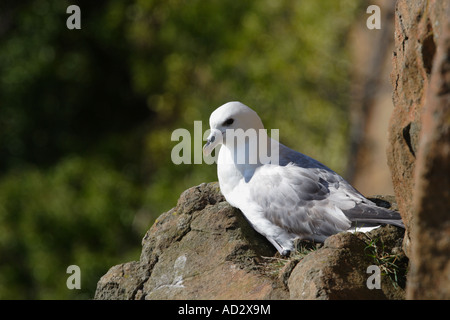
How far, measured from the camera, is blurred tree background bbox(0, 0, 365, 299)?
1097cm

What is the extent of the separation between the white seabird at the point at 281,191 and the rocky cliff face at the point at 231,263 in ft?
0.36

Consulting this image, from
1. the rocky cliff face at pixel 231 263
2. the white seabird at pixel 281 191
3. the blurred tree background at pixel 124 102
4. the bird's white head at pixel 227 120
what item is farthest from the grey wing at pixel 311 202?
the blurred tree background at pixel 124 102

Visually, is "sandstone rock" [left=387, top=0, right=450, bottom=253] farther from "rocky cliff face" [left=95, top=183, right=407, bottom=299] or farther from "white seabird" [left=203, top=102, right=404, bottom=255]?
"white seabird" [left=203, top=102, right=404, bottom=255]

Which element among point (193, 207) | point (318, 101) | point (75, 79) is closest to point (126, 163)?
point (75, 79)

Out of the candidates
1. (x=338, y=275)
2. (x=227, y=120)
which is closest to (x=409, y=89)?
(x=338, y=275)

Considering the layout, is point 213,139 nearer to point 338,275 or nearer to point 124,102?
point 338,275

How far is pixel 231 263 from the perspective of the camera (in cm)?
436

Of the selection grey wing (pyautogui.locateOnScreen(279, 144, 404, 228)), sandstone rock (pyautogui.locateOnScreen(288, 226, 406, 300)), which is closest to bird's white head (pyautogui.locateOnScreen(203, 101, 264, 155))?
grey wing (pyautogui.locateOnScreen(279, 144, 404, 228))

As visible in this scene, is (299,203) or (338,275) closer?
(338,275)

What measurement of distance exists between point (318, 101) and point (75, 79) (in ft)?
20.1

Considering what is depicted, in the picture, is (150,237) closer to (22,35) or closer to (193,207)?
(193,207)

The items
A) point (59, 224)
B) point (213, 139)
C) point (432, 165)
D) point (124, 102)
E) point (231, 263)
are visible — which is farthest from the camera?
point (124, 102)

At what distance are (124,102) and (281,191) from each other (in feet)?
37.0

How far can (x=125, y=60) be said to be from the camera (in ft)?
51.5
